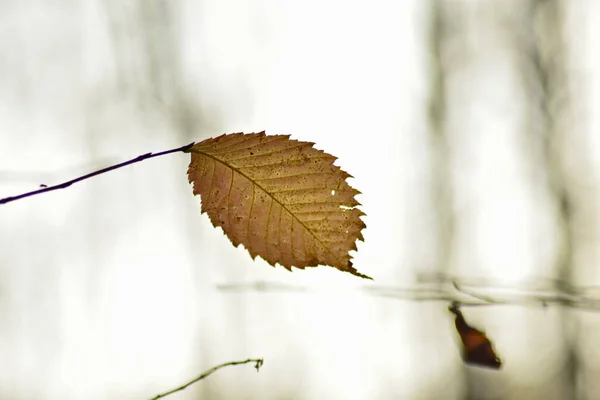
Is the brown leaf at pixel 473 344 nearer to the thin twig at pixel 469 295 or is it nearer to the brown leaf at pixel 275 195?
the thin twig at pixel 469 295

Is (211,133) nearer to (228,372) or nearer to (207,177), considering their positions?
(228,372)

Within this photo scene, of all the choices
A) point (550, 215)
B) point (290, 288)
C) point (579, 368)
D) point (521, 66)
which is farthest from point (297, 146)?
point (579, 368)

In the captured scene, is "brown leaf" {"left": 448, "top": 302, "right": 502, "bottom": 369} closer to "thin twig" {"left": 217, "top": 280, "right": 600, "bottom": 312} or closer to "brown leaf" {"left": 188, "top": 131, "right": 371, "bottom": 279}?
"thin twig" {"left": 217, "top": 280, "right": 600, "bottom": 312}

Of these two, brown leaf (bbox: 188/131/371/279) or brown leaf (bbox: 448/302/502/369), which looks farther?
brown leaf (bbox: 448/302/502/369)

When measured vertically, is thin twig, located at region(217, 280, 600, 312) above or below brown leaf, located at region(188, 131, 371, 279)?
below

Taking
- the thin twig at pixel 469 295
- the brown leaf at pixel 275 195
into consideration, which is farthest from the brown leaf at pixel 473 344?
the brown leaf at pixel 275 195

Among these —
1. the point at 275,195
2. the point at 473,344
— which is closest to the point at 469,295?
the point at 473,344

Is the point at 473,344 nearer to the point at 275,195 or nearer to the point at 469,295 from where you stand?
the point at 469,295

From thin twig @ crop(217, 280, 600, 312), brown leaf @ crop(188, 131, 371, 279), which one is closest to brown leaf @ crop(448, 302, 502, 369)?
thin twig @ crop(217, 280, 600, 312)
